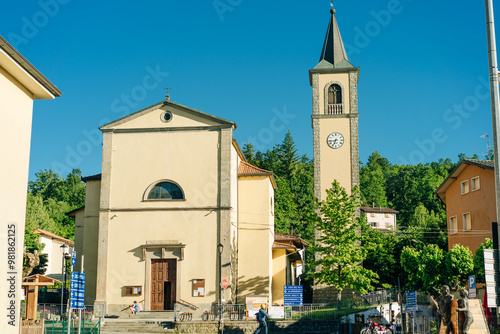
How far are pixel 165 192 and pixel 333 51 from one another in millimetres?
19611

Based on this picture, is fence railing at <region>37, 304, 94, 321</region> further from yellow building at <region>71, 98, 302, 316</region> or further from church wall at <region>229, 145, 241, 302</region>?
church wall at <region>229, 145, 241, 302</region>

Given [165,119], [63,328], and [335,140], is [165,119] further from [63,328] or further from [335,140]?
[63,328]

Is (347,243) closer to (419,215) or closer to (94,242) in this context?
(94,242)

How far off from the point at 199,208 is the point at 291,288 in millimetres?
8696

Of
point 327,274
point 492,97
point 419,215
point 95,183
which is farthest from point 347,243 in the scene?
point 419,215

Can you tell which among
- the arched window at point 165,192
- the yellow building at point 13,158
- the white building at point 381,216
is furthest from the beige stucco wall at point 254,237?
the white building at point 381,216

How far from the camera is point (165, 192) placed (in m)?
34.6

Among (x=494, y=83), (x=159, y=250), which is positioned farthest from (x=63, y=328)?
(x=494, y=83)

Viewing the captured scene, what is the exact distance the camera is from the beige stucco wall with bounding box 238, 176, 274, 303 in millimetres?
35312

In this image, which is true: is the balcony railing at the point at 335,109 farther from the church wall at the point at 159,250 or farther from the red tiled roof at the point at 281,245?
the church wall at the point at 159,250

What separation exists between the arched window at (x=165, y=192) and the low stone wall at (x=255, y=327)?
8.93 m

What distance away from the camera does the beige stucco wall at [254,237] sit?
116 feet

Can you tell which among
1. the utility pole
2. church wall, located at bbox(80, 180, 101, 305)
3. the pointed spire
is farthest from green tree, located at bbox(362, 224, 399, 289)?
the utility pole

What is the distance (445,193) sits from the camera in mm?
43250
